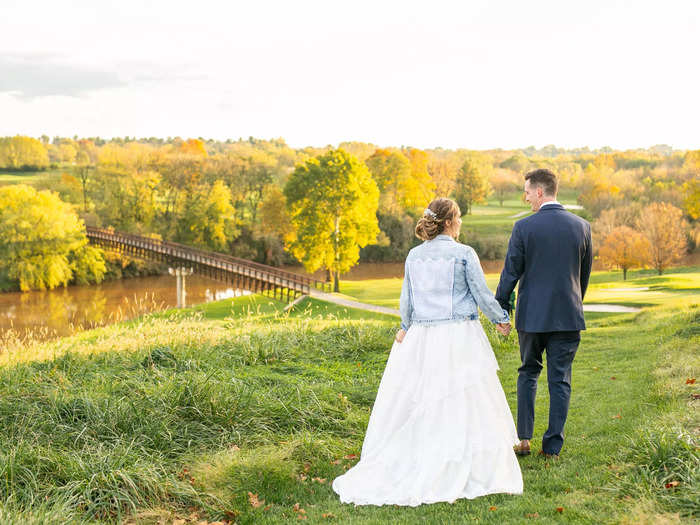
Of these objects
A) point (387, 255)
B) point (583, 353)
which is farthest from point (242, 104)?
point (583, 353)

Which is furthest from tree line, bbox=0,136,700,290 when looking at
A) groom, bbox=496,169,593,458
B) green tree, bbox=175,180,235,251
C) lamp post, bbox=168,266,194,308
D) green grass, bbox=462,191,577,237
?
groom, bbox=496,169,593,458

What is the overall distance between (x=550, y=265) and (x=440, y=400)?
52.0 inches

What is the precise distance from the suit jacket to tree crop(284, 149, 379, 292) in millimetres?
28239

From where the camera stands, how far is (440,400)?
14.2ft

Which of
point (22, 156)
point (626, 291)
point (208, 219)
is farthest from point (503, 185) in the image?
point (22, 156)

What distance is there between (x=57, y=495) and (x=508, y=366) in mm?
6650

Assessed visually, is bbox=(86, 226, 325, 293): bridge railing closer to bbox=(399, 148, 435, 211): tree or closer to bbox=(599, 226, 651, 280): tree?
bbox=(599, 226, 651, 280): tree

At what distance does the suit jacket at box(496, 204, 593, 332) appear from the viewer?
444cm

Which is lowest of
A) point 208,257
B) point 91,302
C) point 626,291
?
point 91,302

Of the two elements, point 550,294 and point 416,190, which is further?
point 416,190

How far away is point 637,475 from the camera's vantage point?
3836 millimetres

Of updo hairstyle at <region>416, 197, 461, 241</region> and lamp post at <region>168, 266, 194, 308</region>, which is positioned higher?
updo hairstyle at <region>416, 197, 461, 241</region>

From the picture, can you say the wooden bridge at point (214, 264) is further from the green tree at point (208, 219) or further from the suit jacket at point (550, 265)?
the suit jacket at point (550, 265)

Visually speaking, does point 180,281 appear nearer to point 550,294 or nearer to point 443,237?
point 443,237
